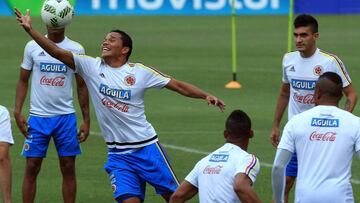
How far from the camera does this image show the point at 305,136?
10.0 meters

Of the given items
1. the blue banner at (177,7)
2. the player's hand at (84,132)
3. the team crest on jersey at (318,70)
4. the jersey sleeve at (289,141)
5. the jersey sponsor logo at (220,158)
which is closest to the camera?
the jersey sleeve at (289,141)

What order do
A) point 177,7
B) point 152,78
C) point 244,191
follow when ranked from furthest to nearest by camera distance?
point 177,7 < point 152,78 < point 244,191

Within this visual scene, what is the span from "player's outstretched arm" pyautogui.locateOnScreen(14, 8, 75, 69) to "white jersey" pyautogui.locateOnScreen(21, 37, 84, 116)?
1.43m

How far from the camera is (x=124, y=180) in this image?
40.6ft

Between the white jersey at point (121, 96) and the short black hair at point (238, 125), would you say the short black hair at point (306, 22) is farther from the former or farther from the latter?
the short black hair at point (238, 125)

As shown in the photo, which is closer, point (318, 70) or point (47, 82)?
point (318, 70)

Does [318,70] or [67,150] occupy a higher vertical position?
[318,70]

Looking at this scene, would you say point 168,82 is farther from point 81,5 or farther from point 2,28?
point 81,5

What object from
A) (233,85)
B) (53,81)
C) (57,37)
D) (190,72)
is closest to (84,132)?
(53,81)

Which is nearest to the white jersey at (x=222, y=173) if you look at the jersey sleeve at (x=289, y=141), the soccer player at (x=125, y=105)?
the jersey sleeve at (x=289, y=141)

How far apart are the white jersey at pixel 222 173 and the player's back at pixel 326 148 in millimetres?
423

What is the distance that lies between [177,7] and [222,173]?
138 feet

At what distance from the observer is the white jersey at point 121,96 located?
12.5 m

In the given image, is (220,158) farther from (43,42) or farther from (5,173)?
(5,173)
